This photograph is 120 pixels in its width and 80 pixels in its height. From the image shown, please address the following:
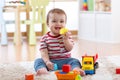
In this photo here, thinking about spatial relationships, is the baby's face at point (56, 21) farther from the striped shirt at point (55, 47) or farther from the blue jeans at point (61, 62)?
the blue jeans at point (61, 62)

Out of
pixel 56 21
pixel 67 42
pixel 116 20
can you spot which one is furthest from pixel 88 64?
pixel 116 20

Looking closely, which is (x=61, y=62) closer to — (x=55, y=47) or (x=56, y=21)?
(x=55, y=47)

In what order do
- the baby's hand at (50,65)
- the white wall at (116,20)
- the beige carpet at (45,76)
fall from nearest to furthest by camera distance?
the beige carpet at (45,76) → the baby's hand at (50,65) → the white wall at (116,20)

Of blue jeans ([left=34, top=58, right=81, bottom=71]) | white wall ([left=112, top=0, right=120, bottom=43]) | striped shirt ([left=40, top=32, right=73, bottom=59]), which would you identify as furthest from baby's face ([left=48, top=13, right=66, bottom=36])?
white wall ([left=112, top=0, right=120, bottom=43])

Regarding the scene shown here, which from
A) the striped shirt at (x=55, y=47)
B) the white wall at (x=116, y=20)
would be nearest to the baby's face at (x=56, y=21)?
the striped shirt at (x=55, y=47)

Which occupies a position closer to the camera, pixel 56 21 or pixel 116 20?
pixel 56 21

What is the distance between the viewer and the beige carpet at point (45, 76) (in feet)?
4.64

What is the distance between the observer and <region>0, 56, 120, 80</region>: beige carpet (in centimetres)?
142

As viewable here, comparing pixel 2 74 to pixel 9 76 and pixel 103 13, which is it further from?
pixel 103 13

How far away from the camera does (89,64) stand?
Answer: 1.45m

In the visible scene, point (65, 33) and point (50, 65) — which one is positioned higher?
point (65, 33)

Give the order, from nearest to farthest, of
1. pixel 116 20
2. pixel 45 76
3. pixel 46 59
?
pixel 45 76
pixel 46 59
pixel 116 20

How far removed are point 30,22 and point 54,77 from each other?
1.71 m

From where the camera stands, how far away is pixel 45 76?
1437 mm
